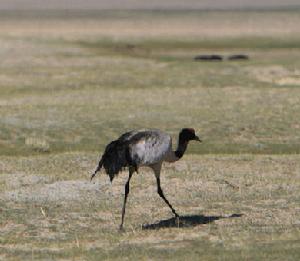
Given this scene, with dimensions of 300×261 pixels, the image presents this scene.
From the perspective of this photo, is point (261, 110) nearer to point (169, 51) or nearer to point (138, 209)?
point (138, 209)

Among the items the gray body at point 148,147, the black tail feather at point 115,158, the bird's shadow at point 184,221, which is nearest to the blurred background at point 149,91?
the bird's shadow at point 184,221

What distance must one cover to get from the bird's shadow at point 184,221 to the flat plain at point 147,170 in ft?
0.09

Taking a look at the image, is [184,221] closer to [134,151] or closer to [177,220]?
[177,220]

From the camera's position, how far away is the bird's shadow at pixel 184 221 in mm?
14656

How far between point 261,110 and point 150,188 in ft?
Answer: 34.5

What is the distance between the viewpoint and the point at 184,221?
1488 cm

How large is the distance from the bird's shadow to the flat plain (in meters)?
0.03

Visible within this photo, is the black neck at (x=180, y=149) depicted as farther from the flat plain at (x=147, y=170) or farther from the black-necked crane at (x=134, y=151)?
the flat plain at (x=147, y=170)

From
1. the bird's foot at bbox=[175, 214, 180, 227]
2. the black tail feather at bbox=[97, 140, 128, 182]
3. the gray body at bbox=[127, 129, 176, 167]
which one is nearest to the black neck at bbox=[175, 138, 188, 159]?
the gray body at bbox=[127, 129, 176, 167]

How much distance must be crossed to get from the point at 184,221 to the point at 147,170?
207 inches

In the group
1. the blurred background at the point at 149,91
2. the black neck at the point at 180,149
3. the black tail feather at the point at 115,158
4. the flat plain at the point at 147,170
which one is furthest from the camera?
the blurred background at the point at 149,91

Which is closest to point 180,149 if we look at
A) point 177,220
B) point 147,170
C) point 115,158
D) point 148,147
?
point 148,147

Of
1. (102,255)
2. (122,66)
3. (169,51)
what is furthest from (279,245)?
(169,51)

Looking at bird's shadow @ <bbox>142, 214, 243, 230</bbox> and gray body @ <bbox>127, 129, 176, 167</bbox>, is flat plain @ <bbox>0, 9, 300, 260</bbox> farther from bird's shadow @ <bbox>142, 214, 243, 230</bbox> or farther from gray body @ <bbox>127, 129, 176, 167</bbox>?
gray body @ <bbox>127, 129, 176, 167</bbox>
